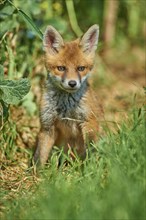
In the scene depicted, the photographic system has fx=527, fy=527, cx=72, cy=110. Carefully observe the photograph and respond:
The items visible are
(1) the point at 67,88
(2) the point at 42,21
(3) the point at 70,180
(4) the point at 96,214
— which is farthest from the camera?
(2) the point at 42,21

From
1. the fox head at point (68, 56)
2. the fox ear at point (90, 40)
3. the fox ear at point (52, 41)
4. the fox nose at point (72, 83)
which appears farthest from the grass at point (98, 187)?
the fox ear at point (52, 41)

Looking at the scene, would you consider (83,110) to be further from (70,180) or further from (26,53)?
(26,53)

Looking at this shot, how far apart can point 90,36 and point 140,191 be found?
2.49 metres

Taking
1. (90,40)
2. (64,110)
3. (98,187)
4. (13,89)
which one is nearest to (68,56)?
(90,40)

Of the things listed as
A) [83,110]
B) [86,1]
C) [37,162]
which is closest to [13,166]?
[37,162]

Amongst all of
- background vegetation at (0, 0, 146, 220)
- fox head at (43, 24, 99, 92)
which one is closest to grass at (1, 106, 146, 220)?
background vegetation at (0, 0, 146, 220)

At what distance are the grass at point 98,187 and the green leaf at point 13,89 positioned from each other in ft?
2.52

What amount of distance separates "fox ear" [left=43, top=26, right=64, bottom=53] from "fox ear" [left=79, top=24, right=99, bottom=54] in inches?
9.6

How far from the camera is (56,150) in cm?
611

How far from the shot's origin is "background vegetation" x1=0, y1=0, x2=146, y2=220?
3.89 m

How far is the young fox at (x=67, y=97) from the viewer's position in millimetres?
5703

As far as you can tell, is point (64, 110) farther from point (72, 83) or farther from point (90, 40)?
point (90, 40)

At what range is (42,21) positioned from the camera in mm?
7391

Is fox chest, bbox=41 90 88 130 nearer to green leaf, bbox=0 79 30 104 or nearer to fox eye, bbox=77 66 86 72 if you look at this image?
fox eye, bbox=77 66 86 72
